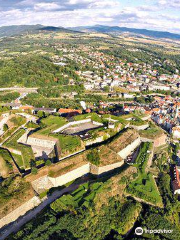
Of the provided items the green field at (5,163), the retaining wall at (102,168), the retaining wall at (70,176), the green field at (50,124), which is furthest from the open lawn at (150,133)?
the green field at (5,163)

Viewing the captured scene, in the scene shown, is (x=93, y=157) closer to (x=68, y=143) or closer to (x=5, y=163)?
(x=68, y=143)

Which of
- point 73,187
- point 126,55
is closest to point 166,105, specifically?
point 73,187

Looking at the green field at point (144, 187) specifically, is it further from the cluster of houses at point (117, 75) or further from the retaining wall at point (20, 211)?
the cluster of houses at point (117, 75)

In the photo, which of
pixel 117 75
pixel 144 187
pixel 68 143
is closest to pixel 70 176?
pixel 68 143

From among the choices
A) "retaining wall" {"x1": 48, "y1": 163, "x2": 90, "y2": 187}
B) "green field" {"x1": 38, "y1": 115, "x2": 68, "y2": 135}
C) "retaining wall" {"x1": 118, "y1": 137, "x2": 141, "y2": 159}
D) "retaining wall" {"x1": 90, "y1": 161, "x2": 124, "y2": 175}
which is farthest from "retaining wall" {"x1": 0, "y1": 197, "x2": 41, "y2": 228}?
"retaining wall" {"x1": 118, "y1": 137, "x2": 141, "y2": 159}

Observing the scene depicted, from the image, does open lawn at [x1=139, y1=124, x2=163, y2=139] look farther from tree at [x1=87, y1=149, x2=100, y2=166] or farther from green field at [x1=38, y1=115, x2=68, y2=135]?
green field at [x1=38, y1=115, x2=68, y2=135]

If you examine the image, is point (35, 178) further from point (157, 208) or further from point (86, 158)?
point (157, 208)
